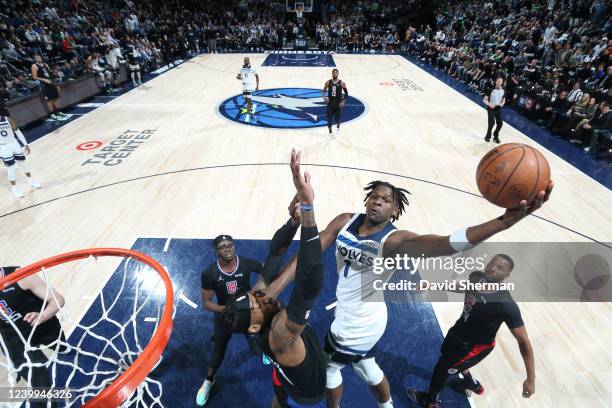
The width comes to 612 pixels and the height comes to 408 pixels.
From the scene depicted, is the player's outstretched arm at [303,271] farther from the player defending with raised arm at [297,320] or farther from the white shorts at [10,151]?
the white shorts at [10,151]

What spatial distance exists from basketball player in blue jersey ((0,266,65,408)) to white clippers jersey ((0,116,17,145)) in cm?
467

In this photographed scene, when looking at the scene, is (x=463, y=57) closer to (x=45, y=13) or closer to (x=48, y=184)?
(x=48, y=184)

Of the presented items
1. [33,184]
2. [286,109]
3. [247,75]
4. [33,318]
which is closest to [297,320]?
[33,318]

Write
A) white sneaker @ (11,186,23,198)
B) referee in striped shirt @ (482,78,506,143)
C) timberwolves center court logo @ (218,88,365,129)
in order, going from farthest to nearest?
timberwolves center court logo @ (218,88,365,129), referee in striped shirt @ (482,78,506,143), white sneaker @ (11,186,23,198)

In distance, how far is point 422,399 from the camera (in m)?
3.30

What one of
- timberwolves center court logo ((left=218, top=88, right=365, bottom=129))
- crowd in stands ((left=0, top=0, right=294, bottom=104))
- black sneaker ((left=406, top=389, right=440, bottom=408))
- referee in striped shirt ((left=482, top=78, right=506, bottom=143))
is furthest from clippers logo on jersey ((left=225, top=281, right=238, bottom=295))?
referee in striped shirt ((left=482, top=78, right=506, bottom=143))

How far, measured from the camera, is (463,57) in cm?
1622

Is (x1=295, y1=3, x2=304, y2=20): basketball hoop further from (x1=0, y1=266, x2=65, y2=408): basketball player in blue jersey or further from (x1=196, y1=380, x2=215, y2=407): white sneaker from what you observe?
(x1=196, y1=380, x2=215, y2=407): white sneaker

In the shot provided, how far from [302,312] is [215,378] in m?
2.22

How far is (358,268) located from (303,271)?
88 cm

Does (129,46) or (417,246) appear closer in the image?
(417,246)

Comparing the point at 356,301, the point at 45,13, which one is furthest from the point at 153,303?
the point at 45,13

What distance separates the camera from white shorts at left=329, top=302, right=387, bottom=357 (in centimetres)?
257

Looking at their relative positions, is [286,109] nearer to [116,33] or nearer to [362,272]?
[362,272]
